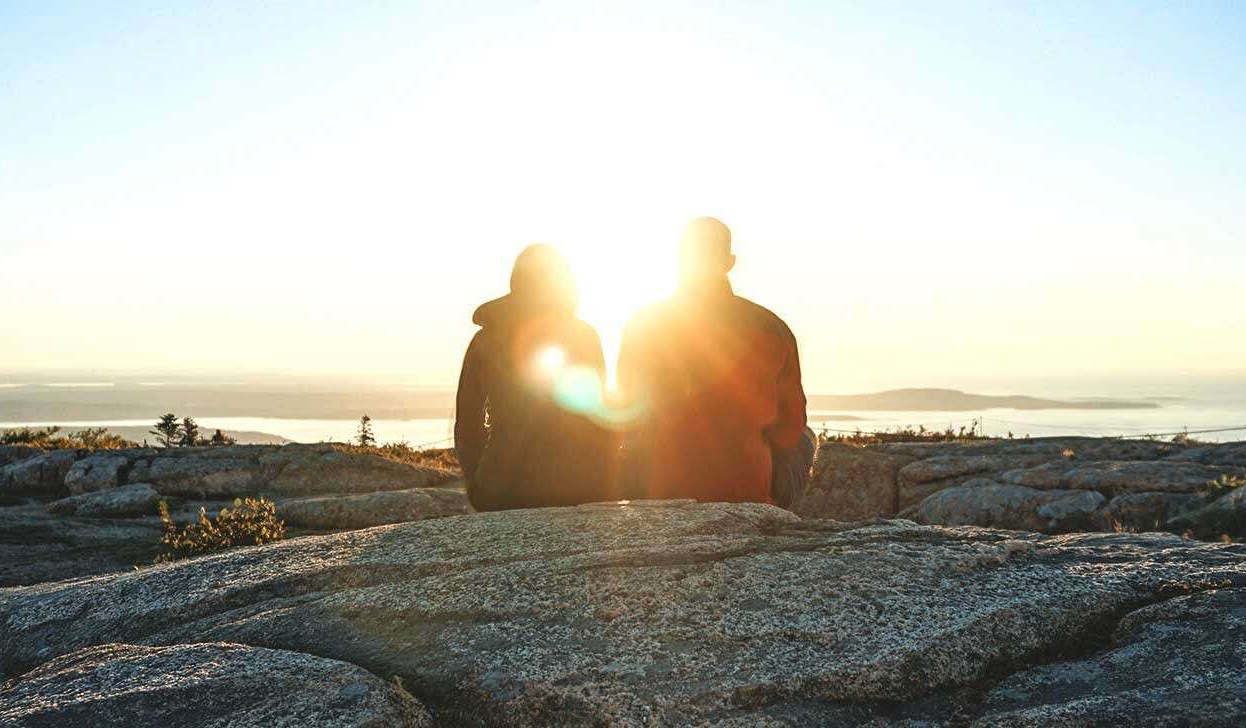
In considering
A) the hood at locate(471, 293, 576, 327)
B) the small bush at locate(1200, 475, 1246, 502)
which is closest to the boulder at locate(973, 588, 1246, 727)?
the hood at locate(471, 293, 576, 327)

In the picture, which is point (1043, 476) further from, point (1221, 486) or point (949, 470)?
point (1221, 486)

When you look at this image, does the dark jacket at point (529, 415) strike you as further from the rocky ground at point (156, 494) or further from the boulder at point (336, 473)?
the boulder at point (336, 473)

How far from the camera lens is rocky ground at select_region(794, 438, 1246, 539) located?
12.6 m

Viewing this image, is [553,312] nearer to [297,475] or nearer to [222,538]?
[222,538]

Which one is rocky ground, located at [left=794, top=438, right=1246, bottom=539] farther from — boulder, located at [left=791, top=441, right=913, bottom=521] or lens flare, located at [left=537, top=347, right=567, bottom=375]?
lens flare, located at [left=537, top=347, right=567, bottom=375]

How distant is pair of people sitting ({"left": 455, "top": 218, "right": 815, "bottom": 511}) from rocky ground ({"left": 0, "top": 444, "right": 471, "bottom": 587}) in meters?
4.95

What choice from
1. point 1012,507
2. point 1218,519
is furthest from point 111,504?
point 1218,519

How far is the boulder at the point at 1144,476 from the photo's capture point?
43.8 feet

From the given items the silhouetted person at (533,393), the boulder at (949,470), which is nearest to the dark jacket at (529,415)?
the silhouetted person at (533,393)

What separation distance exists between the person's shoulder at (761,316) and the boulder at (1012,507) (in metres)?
6.96

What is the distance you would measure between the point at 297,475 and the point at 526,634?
13459 millimetres

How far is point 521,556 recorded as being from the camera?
15.9ft

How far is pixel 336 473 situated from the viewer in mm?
16359

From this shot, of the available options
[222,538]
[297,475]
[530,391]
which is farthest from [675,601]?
[297,475]
